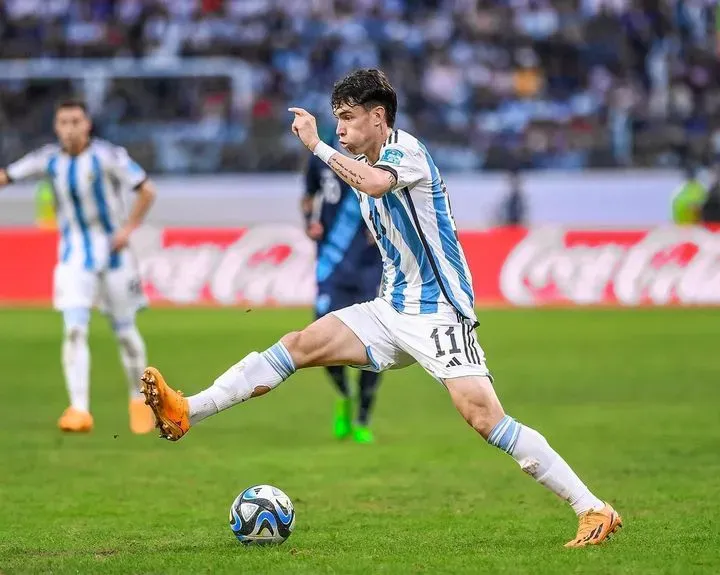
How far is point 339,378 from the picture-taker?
1055cm

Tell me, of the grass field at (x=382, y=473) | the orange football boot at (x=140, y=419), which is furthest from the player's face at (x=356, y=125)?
the orange football boot at (x=140, y=419)

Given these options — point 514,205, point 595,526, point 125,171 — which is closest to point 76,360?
point 125,171

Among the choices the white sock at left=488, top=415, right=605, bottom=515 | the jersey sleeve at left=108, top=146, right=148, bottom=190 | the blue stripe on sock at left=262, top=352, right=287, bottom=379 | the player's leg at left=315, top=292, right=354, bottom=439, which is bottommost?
the player's leg at left=315, top=292, right=354, bottom=439

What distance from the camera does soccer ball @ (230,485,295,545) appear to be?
6.32m

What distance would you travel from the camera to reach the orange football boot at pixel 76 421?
1042 cm

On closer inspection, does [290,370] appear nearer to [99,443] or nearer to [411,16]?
[99,443]

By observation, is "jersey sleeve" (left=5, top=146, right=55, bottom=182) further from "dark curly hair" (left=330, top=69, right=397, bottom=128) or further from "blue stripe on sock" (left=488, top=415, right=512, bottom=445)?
"blue stripe on sock" (left=488, top=415, right=512, bottom=445)

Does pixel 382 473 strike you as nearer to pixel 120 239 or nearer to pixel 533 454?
pixel 533 454

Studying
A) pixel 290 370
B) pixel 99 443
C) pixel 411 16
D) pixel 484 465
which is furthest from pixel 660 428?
pixel 411 16

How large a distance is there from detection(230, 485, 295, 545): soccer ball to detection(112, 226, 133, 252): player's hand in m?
4.69

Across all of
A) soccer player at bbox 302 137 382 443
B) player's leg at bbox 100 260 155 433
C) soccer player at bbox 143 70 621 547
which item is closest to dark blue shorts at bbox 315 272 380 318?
soccer player at bbox 302 137 382 443

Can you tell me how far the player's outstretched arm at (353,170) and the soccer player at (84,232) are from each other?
185 inches

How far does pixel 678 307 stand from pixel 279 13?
37.9 feet

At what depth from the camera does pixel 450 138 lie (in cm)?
2653
